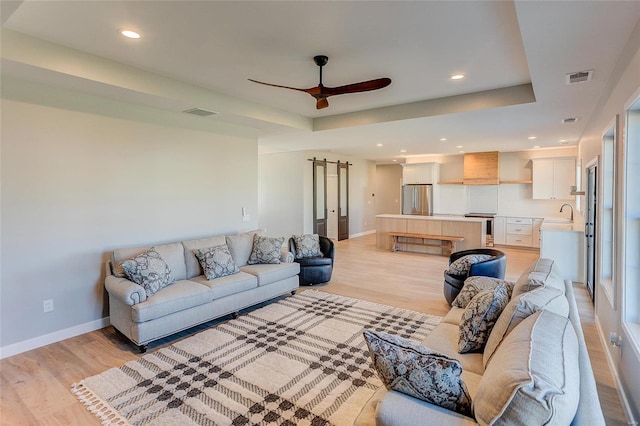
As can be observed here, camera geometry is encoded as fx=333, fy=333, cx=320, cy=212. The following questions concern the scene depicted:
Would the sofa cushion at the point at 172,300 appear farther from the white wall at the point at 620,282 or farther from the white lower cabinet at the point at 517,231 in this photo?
the white lower cabinet at the point at 517,231

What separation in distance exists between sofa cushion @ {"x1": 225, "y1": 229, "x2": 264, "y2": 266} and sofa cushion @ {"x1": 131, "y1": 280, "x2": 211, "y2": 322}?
0.89 m

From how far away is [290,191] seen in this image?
30.6 feet

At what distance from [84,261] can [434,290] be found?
4.59 m

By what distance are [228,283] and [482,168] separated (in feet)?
26.1

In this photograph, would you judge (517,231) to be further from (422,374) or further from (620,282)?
(422,374)

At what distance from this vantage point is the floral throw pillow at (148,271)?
3.36 m

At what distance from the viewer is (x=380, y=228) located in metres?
8.68

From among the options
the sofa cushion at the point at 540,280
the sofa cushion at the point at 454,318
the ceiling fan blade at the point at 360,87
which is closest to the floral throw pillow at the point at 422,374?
the sofa cushion at the point at 540,280

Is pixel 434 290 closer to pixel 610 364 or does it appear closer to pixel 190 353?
pixel 610 364

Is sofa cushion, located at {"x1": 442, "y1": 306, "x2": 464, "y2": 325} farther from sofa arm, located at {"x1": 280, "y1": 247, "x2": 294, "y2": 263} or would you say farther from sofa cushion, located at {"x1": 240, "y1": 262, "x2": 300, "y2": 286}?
sofa arm, located at {"x1": 280, "y1": 247, "x2": 294, "y2": 263}

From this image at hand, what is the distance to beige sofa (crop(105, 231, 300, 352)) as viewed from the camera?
3176mm

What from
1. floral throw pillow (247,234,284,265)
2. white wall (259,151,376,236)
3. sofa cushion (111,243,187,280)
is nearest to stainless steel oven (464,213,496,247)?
white wall (259,151,376,236)

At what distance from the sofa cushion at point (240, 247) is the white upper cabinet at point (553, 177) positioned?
24.8 ft

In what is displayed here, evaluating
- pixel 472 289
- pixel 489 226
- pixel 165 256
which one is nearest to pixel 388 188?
pixel 489 226
